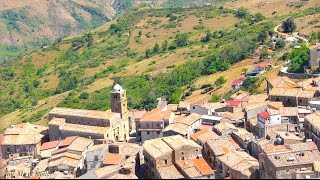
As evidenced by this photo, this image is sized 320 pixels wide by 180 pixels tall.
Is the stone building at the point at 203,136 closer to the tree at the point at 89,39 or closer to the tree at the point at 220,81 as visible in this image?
the tree at the point at 220,81

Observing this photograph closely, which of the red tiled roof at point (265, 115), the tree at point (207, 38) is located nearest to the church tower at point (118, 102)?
the red tiled roof at point (265, 115)

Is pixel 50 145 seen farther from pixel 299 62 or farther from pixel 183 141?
pixel 299 62

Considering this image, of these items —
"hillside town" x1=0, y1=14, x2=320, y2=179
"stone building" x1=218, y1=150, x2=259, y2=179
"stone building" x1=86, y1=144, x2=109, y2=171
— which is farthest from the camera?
"stone building" x1=86, y1=144, x2=109, y2=171

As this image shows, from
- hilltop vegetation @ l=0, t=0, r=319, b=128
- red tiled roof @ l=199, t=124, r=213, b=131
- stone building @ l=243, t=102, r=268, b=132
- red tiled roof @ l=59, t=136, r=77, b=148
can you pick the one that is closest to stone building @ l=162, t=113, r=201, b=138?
red tiled roof @ l=199, t=124, r=213, b=131

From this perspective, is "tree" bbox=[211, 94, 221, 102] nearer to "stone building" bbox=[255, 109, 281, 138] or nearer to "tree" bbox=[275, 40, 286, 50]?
"stone building" bbox=[255, 109, 281, 138]

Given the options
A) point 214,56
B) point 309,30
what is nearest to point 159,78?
point 214,56

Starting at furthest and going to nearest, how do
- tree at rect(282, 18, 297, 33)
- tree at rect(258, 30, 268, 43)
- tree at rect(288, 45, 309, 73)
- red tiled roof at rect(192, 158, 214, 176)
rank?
tree at rect(282, 18, 297, 33)
tree at rect(258, 30, 268, 43)
tree at rect(288, 45, 309, 73)
red tiled roof at rect(192, 158, 214, 176)
